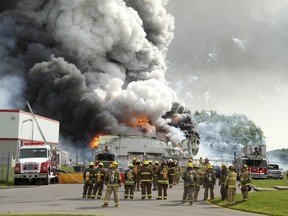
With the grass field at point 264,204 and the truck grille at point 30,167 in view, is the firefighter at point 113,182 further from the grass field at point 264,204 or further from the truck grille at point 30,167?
the truck grille at point 30,167

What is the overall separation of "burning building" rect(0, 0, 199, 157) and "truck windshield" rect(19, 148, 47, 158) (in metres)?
38.2

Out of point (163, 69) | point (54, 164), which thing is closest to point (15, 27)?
point (163, 69)

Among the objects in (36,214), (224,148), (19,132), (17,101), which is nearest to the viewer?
(36,214)

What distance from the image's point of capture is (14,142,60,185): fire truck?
32.2m

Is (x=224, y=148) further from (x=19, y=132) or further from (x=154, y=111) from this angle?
(x=19, y=132)

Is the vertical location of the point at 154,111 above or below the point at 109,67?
below

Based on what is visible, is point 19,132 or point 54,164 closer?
point 54,164

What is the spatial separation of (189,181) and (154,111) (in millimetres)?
54616

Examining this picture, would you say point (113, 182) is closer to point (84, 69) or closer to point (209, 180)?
point (209, 180)

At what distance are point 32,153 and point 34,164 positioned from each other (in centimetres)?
125

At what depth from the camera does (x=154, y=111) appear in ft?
245

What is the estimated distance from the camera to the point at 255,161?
4531 centimetres

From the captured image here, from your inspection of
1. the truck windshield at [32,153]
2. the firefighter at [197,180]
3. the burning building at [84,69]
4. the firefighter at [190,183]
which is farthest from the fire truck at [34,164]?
the burning building at [84,69]

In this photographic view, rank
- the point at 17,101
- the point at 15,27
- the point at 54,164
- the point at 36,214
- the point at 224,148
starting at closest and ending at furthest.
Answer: the point at 36,214
the point at 54,164
the point at 17,101
the point at 15,27
the point at 224,148
